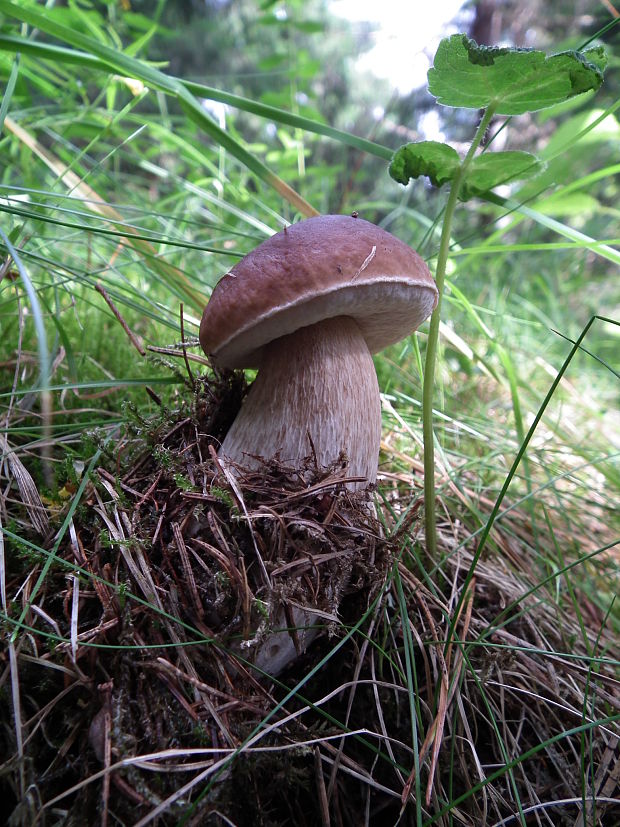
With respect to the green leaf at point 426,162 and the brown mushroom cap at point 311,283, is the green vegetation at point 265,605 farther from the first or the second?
the brown mushroom cap at point 311,283

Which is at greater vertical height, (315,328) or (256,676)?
(315,328)

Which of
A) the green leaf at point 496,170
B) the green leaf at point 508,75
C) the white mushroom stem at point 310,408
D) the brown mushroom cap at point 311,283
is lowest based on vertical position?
the white mushroom stem at point 310,408

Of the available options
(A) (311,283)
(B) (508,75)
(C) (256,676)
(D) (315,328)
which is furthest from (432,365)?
(C) (256,676)

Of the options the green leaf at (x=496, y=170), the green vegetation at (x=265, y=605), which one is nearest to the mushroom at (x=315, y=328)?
the green vegetation at (x=265, y=605)

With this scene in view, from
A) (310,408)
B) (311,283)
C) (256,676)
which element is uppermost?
(311,283)

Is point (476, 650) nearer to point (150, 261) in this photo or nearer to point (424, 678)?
point (424, 678)

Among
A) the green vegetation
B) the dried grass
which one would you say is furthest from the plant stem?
the dried grass

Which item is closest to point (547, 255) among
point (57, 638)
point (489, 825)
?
point (489, 825)

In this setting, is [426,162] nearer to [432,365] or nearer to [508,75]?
[508,75]
